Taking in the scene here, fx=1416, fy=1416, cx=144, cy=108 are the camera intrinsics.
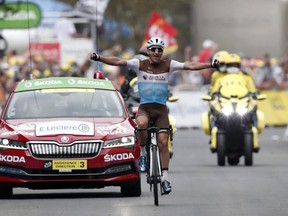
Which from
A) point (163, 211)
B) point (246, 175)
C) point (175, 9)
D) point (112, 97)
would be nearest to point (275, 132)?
point (246, 175)

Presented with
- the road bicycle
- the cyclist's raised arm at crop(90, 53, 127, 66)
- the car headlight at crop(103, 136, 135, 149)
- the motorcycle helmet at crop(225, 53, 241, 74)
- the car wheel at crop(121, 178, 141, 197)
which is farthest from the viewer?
the motorcycle helmet at crop(225, 53, 241, 74)

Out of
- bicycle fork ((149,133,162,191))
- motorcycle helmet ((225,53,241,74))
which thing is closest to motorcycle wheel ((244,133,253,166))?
motorcycle helmet ((225,53,241,74))

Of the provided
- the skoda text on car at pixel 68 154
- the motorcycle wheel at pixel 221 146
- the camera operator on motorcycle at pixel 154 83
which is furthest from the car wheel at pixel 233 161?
the camera operator on motorcycle at pixel 154 83

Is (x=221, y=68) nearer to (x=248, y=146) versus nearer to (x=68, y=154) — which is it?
(x=248, y=146)

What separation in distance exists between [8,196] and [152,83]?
2.17 meters

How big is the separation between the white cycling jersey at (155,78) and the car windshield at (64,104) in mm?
846

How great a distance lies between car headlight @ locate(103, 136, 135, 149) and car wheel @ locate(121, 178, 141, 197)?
465 millimetres

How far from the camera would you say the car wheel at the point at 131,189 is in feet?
54.6

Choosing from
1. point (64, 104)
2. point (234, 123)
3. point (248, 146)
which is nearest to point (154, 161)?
point (64, 104)

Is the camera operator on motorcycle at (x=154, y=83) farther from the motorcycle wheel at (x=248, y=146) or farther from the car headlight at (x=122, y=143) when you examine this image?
the motorcycle wheel at (x=248, y=146)

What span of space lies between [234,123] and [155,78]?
6.42 m

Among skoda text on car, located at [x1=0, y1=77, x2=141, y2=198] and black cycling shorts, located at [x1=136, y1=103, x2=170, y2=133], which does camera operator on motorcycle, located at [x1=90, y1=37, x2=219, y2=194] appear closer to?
black cycling shorts, located at [x1=136, y1=103, x2=170, y2=133]

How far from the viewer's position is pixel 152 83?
1653 cm

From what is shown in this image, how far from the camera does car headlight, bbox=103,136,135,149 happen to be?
1625 cm
